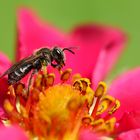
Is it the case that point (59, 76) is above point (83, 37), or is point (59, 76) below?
below

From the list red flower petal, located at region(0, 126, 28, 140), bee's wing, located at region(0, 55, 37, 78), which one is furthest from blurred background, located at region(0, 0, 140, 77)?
red flower petal, located at region(0, 126, 28, 140)

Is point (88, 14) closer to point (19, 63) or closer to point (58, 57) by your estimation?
point (58, 57)

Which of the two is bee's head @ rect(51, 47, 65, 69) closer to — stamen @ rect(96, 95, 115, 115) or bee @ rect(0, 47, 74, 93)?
bee @ rect(0, 47, 74, 93)

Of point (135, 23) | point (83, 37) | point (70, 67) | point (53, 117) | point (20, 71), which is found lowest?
point (53, 117)

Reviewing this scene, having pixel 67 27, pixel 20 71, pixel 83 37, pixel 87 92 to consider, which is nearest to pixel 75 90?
pixel 87 92

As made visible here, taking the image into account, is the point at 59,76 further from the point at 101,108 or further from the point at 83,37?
the point at 83,37

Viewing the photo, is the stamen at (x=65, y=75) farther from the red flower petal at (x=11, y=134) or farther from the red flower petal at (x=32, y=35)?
the red flower petal at (x=11, y=134)

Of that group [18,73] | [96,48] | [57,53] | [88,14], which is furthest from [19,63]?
[88,14]
